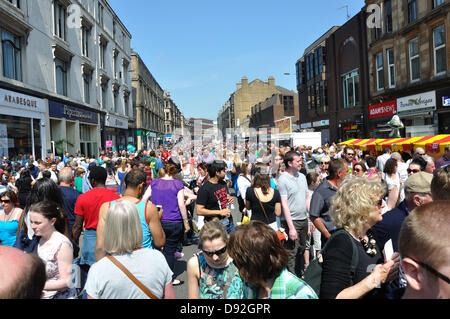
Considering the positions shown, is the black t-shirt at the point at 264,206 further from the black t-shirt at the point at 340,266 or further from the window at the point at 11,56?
the window at the point at 11,56

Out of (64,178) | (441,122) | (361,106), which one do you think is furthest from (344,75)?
(64,178)

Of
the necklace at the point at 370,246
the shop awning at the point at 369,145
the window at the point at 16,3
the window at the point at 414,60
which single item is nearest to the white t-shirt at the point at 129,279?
the necklace at the point at 370,246

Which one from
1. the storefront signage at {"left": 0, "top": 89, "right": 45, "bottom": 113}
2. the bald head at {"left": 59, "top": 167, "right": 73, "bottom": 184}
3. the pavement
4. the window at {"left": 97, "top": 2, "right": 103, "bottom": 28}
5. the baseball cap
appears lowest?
the pavement

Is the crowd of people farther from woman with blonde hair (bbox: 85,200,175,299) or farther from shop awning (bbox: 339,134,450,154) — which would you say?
shop awning (bbox: 339,134,450,154)

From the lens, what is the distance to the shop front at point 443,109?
51.3 feet

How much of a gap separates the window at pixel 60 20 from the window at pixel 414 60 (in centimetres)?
2142

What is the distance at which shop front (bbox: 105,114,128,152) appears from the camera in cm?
3268

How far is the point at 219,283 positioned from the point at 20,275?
5.28 feet

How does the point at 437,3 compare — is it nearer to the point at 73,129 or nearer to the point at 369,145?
the point at 369,145

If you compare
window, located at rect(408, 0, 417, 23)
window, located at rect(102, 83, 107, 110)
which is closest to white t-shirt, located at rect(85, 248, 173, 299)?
window, located at rect(408, 0, 417, 23)

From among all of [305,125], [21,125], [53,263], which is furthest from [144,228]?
[305,125]

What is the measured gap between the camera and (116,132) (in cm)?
3719

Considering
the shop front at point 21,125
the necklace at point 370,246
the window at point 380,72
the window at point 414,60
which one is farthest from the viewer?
the window at point 380,72
